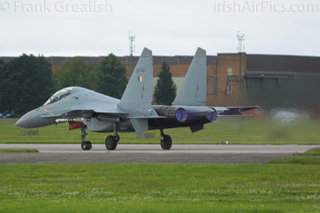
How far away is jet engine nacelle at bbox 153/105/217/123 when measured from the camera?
3191 centimetres

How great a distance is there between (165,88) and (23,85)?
82.8ft

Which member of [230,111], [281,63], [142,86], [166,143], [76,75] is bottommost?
[166,143]

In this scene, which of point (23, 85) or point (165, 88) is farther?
point (165, 88)

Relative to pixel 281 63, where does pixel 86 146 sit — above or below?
below

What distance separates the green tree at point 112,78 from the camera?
116 meters

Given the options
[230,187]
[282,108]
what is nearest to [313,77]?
[282,108]

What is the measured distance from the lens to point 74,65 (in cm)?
14375

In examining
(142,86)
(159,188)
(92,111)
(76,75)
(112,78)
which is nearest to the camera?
(159,188)

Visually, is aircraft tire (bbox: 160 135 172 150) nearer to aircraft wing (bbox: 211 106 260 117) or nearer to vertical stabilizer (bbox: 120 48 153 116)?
vertical stabilizer (bbox: 120 48 153 116)

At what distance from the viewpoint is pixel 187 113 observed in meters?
31.9

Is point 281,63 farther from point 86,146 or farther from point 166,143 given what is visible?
point 86,146

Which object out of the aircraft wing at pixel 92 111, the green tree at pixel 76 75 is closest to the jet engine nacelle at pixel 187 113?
the aircraft wing at pixel 92 111

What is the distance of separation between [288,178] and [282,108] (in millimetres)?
16558

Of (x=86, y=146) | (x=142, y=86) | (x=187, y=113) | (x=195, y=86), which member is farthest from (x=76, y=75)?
(x=187, y=113)
